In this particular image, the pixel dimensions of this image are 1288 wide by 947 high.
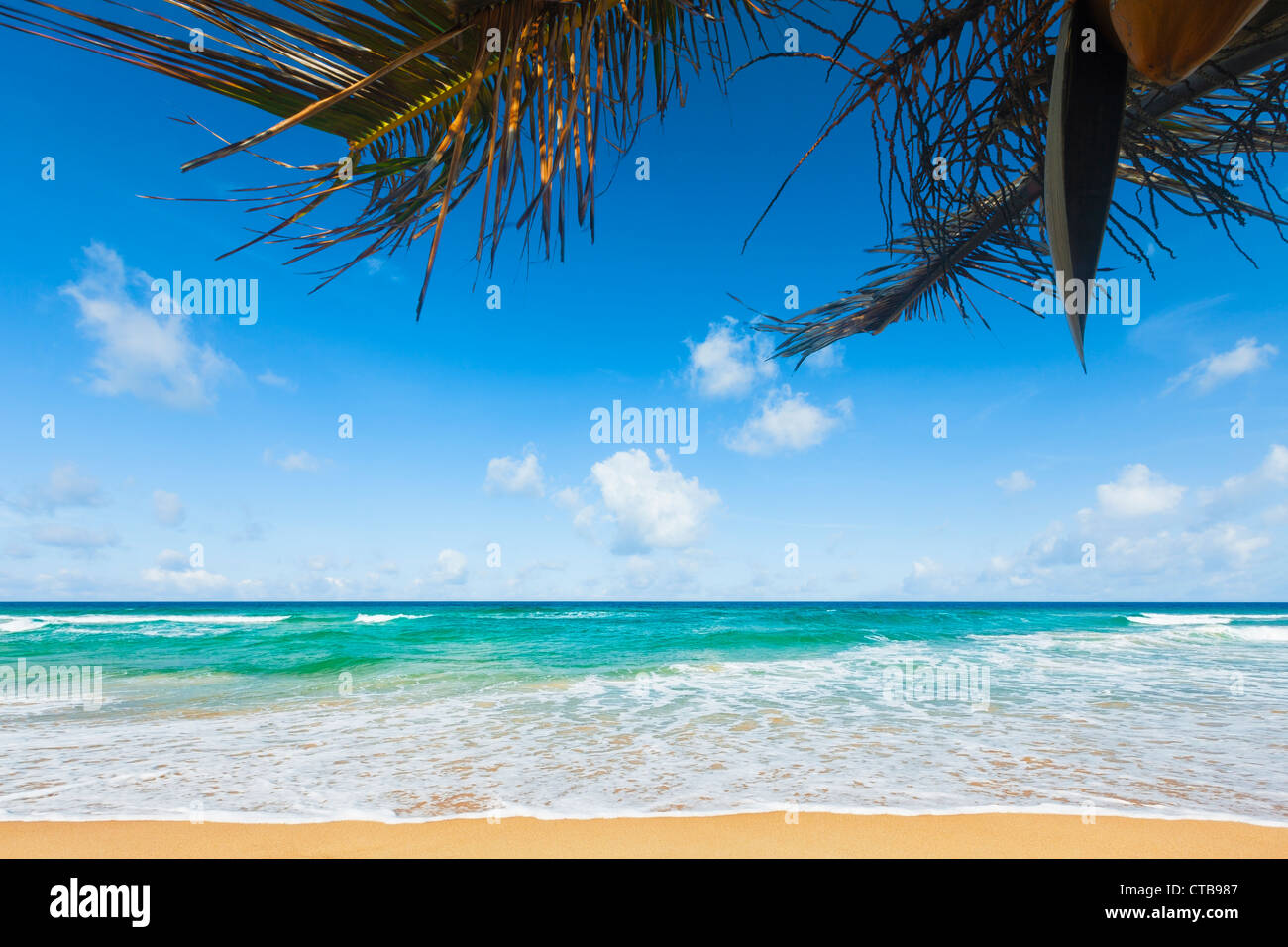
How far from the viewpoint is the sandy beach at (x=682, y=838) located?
2.88 metres

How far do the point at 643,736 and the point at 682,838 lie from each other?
243 cm

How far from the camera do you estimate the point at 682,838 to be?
3074mm

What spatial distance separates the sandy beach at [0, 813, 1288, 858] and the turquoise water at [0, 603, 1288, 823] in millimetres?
204

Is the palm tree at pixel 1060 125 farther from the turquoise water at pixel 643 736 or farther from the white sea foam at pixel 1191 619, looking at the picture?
the white sea foam at pixel 1191 619

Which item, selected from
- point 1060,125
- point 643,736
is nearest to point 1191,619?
point 643,736

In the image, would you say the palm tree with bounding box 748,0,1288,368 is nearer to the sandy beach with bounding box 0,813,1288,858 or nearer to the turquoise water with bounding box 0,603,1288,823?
the sandy beach with bounding box 0,813,1288,858

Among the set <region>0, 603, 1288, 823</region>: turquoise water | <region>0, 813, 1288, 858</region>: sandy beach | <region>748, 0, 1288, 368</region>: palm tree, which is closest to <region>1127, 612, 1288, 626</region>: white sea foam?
<region>0, 603, 1288, 823</region>: turquoise water

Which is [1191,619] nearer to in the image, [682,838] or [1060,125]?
[682,838]

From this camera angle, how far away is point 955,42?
3.21 ft

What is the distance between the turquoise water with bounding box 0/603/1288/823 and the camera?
145 inches

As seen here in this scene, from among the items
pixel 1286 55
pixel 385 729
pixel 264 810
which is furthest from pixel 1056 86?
pixel 385 729
